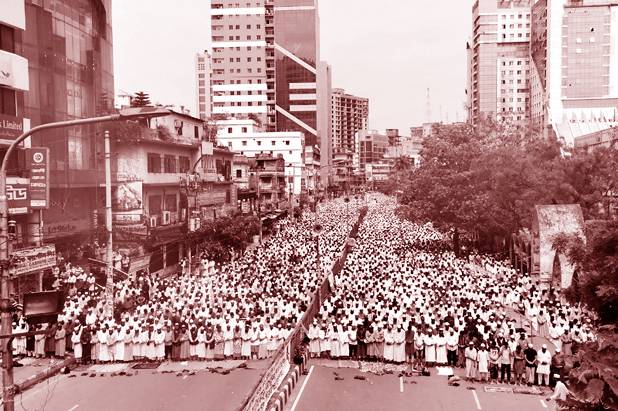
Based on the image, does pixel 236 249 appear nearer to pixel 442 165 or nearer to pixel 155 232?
pixel 155 232

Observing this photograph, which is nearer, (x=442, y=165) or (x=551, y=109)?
(x=442, y=165)

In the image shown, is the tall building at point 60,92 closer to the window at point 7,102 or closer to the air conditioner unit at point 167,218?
the window at point 7,102

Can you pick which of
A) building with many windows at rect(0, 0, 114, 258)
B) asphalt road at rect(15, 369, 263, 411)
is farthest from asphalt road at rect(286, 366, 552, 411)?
building with many windows at rect(0, 0, 114, 258)

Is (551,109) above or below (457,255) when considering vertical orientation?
above

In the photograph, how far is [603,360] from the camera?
26.4ft

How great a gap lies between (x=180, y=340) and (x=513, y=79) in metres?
107

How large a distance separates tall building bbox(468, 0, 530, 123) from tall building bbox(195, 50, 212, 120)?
7801 cm

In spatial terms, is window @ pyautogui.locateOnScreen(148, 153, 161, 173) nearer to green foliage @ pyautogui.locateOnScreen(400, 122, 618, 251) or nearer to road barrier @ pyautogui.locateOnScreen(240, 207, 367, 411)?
road barrier @ pyautogui.locateOnScreen(240, 207, 367, 411)

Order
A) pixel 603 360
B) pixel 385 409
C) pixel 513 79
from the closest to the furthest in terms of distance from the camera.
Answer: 1. pixel 603 360
2. pixel 385 409
3. pixel 513 79

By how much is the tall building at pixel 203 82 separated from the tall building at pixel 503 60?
78.0 m

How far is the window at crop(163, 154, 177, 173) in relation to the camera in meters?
36.2

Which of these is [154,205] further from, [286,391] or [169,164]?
[286,391]

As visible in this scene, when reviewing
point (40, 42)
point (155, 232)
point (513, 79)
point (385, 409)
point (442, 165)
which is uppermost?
point (513, 79)

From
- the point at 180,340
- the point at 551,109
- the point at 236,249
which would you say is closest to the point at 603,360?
the point at 180,340
